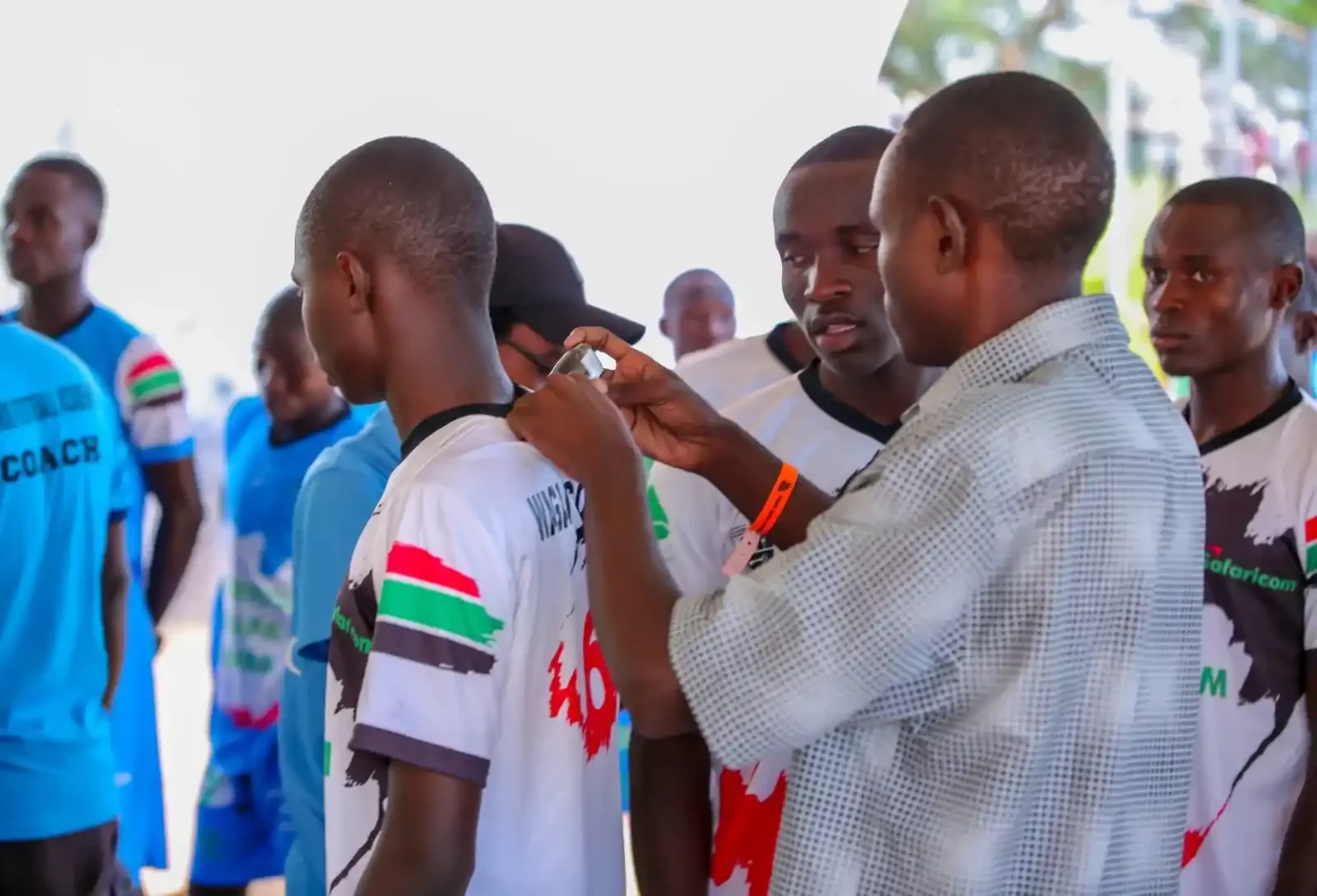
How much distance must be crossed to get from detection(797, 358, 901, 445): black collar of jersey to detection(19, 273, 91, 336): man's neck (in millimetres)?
1962

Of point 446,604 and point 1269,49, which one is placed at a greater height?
point 1269,49

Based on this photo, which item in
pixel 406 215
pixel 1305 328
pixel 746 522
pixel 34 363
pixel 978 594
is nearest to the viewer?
pixel 978 594

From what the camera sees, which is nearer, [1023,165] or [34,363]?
[1023,165]

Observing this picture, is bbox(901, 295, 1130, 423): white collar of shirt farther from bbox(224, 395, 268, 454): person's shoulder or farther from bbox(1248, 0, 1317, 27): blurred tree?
bbox(1248, 0, 1317, 27): blurred tree

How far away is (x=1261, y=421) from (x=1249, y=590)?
0.26 metres

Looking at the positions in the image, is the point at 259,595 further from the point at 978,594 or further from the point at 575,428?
the point at 978,594

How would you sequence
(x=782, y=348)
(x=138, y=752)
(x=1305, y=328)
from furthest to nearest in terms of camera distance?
(x=138, y=752) → (x=782, y=348) → (x=1305, y=328)

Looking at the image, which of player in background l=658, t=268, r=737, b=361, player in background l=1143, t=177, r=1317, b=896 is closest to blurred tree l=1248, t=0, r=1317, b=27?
player in background l=658, t=268, r=737, b=361

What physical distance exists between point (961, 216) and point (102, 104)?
17.0ft

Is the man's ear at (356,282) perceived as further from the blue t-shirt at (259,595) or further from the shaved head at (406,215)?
the blue t-shirt at (259,595)

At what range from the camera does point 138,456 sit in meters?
3.22

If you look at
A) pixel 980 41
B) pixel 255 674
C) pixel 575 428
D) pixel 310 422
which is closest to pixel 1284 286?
pixel 575 428

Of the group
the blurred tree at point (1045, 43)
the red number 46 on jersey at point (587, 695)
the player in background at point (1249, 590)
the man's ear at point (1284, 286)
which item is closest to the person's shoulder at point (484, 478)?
the red number 46 on jersey at point (587, 695)

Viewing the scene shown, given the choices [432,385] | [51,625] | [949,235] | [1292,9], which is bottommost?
[51,625]
